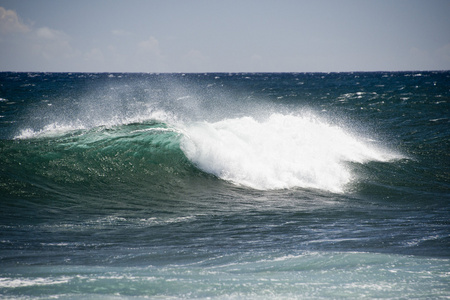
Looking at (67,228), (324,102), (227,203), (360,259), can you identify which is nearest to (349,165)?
(227,203)

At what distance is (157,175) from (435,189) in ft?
21.8

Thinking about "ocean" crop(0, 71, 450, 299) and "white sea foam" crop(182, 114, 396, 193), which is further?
"white sea foam" crop(182, 114, 396, 193)

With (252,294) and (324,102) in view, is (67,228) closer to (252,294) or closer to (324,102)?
(252,294)

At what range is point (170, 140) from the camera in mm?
11500

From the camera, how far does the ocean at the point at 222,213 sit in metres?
4.26

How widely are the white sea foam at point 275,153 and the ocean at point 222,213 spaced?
5 centimetres

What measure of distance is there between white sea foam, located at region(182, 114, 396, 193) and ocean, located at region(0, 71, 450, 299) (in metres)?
0.05

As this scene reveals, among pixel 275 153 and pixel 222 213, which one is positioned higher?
pixel 275 153

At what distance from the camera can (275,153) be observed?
37.3ft

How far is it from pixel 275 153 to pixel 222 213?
4284mm

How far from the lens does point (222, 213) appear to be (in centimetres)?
747

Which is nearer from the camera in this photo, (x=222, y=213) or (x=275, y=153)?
(x=222, y=213)

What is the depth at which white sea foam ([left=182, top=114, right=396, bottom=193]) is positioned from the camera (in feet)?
33.3

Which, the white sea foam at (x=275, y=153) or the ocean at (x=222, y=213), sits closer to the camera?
the ocean at (x=222, y=213)
